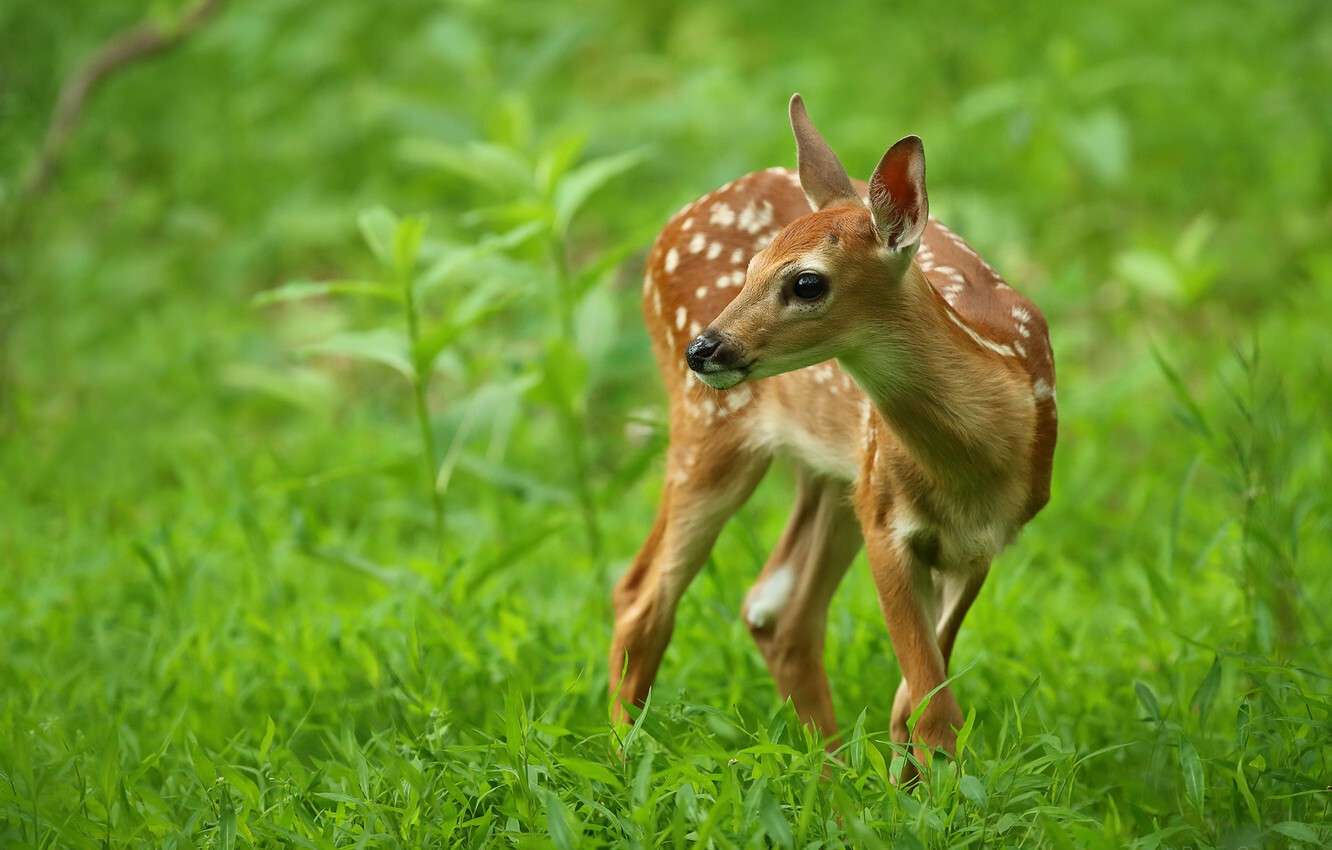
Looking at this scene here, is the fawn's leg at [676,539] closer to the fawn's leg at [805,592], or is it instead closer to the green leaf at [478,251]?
the fawn's leg at [805,592]

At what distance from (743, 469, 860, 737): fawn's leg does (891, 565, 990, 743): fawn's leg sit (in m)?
0.32

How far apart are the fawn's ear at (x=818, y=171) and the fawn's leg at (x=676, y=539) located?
77 centimetres

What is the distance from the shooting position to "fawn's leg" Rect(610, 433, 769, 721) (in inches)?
150

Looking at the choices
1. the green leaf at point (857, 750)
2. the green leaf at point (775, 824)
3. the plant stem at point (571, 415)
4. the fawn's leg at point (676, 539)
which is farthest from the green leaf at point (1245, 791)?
the plant stem at point (571, 415)

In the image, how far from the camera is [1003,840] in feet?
9.95

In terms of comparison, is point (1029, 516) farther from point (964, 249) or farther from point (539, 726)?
point (539, 726)

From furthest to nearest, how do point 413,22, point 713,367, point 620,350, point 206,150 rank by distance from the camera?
point 413,22, point 206,150, point 620,350, point 713,367

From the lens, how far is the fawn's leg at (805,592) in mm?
3941

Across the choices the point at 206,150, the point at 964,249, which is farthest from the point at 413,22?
the point at 964,249

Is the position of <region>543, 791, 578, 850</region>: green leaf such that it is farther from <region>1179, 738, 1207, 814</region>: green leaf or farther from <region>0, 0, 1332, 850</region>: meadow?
<region>1179, 738, 1207, 814</region>: green leaf

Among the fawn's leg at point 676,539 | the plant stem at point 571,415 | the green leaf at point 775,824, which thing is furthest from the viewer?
A: the plant stem at point 571,415

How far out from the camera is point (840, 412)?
366 cm

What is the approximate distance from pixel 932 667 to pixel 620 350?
8.27ft

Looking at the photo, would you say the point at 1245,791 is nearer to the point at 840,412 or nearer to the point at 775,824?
the point at 775,824
